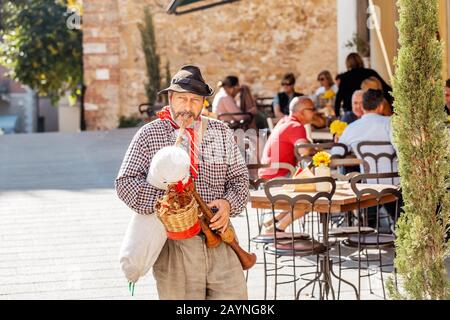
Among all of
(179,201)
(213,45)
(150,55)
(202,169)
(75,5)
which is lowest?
(179,201)

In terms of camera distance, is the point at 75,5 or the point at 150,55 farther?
the point at 75,5

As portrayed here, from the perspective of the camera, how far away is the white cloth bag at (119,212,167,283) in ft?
13.7

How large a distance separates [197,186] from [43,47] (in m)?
19.6

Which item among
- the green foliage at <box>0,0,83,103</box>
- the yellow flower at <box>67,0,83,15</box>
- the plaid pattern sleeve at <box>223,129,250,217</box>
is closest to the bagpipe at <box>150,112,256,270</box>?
the plaid pattern sleeve at <box>223,129,250,217</box>

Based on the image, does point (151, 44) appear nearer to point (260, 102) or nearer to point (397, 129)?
point (260, 102)

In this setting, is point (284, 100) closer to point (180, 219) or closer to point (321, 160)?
point (321, 160)

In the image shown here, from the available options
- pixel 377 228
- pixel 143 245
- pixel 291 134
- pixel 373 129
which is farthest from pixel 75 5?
pixel 143 245

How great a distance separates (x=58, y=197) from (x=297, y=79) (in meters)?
9.36

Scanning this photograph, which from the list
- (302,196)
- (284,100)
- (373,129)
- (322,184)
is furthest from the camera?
(284,100)

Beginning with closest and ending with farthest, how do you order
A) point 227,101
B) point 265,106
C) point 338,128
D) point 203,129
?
point 203,129
point 338,128
point 227,101
point 265,106

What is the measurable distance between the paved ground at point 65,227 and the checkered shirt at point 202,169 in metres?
2.12

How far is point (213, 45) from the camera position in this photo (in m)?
19.3

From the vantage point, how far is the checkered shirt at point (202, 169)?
Result: 13.9 feet
